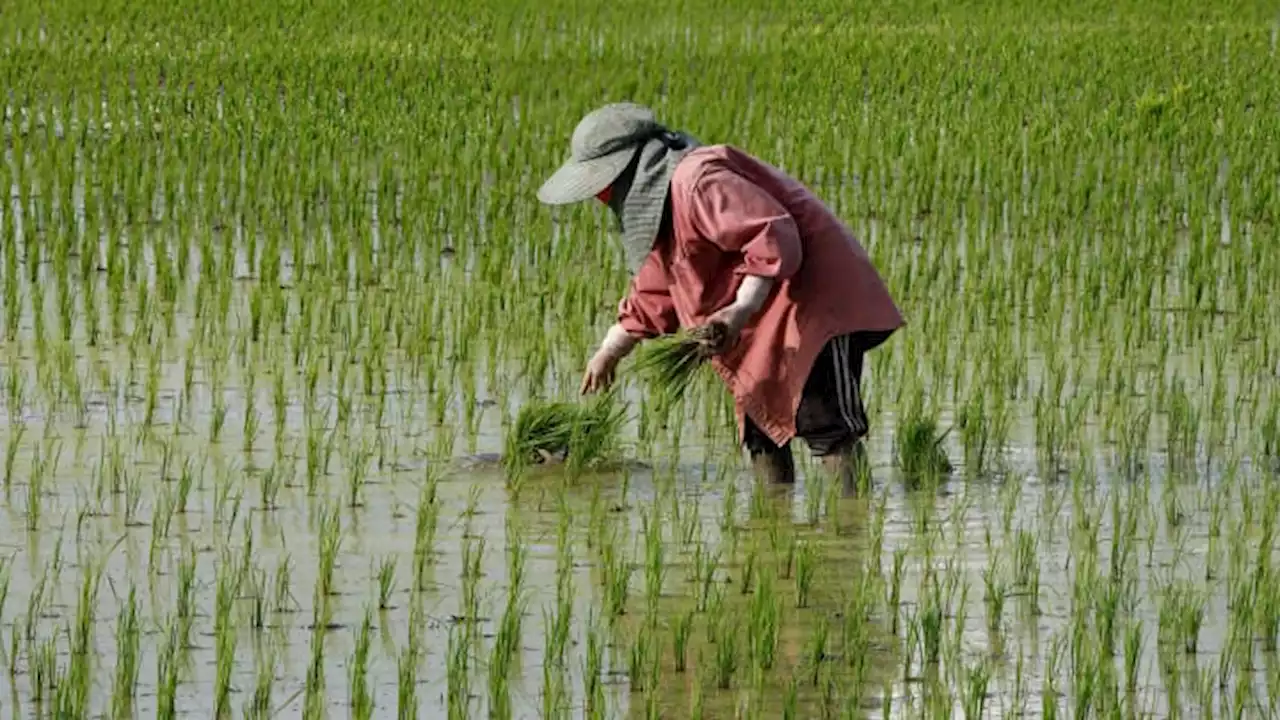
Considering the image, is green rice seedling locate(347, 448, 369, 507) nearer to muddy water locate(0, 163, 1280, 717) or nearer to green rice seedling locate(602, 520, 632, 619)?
muddy water locate(0, 163, 1280, 717)

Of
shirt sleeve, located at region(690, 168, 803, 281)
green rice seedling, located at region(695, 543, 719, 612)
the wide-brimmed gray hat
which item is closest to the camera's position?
green rice seedling, located at region(695, 543, 719, 612)

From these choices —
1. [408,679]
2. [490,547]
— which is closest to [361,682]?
[408,679]

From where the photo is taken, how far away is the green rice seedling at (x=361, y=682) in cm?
335

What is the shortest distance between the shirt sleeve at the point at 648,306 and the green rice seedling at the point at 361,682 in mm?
1213

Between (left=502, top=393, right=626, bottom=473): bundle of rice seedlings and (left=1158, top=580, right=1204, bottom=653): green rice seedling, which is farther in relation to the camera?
(left=502, top=393, right=626, bottom=473): bundle of rice seedlings

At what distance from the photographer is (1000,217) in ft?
27.6

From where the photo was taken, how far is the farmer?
14.5 ft

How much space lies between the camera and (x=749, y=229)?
439 centimetres

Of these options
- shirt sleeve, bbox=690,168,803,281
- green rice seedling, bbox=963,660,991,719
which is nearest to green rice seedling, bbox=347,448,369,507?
shirt sleeve, bbox=690,168,803,281

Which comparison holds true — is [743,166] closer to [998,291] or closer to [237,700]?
[237,700]

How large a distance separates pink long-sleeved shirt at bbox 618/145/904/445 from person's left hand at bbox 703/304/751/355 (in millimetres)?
81

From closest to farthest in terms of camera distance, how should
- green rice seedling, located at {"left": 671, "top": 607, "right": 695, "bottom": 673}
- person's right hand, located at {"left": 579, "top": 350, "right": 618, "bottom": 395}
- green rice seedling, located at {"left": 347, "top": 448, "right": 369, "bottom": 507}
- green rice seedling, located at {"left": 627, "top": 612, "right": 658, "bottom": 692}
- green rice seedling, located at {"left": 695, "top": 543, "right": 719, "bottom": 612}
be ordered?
green rice seedling, located at {"left": 627, "top": 612, "right": 658, "bottom": 692}, green rice seedling, located at {"left": 671, "top": 607, "right": 695, "bottom": 673}, green rice seedling, located at {"left": 695, "top": 543, "right": 719, "bottom": 612}, person's right hand, located at {"left": 579, "top": 350, "right": 618, "bottom": 395}, green rice seedling, located at {"left": 347, "top": 448, "right": 369, "bottom": 507}

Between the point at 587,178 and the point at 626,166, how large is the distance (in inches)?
3.0

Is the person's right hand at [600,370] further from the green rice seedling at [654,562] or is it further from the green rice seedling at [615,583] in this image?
the green rice seedling at [615,583]
